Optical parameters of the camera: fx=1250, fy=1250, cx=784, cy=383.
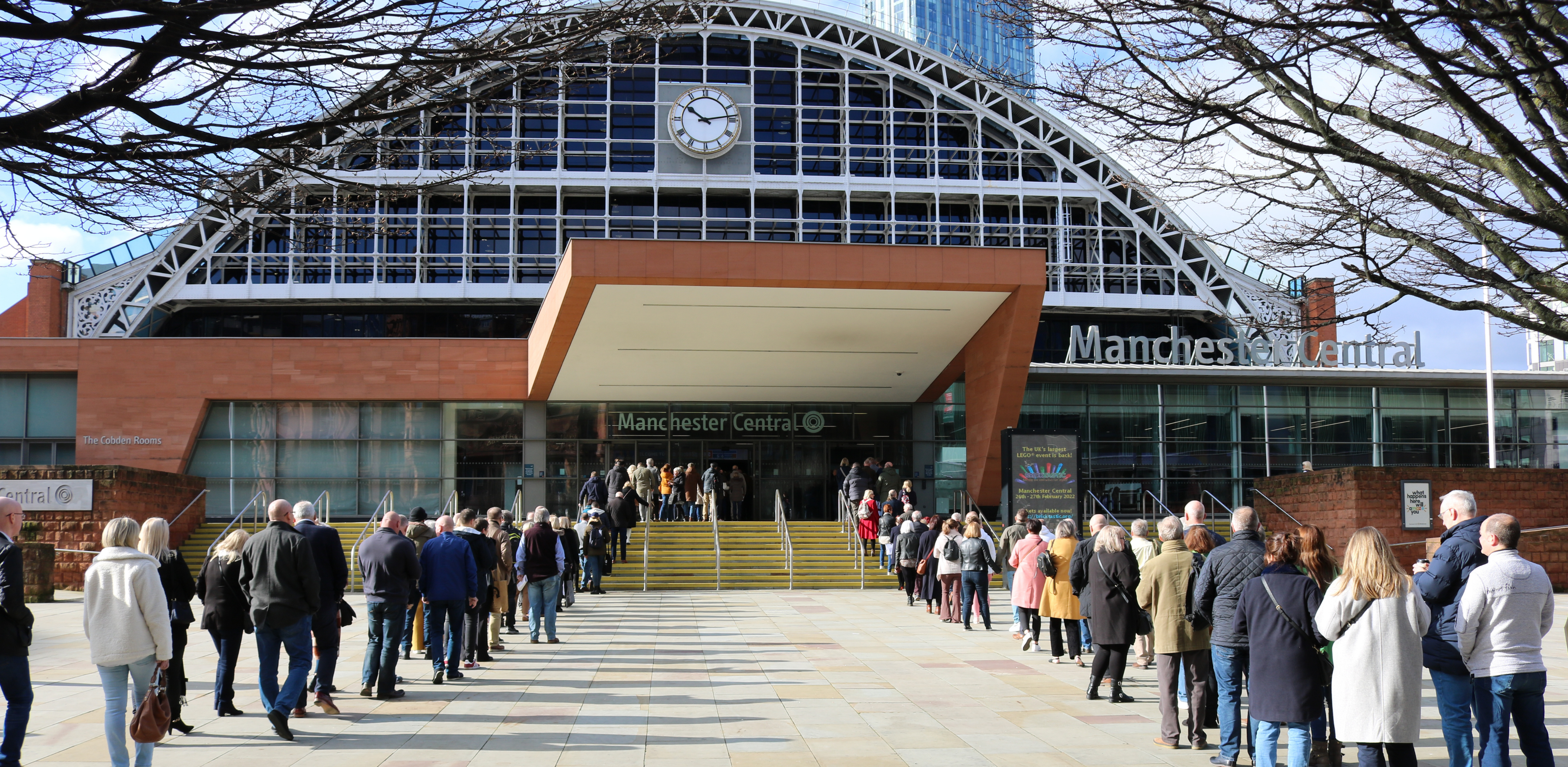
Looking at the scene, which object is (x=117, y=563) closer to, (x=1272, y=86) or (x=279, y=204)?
(x=279, y=204)

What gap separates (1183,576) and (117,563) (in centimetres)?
642

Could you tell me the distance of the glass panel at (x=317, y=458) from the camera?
29.7m

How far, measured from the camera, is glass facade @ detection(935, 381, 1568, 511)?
1166 inches

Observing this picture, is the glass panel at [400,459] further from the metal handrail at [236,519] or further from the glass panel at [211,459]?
the glass panel at [211,459]

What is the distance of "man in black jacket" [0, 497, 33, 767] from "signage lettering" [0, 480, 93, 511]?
746 inches

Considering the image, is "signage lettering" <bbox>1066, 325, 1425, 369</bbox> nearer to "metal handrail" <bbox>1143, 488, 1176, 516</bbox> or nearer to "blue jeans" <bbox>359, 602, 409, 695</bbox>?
"metal handrail" <bbox>1143, 488, 1176, 516</bbox>

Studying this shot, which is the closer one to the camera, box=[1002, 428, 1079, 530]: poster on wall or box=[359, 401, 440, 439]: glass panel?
box=[1002, 428, 1079, 530]: poster on wall

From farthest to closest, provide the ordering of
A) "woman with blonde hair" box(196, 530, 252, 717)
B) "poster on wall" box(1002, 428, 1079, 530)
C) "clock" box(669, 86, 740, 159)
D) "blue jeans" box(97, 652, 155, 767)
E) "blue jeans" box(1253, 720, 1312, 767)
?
1. "clock" box(669, 86, 740, 159)
2. "poster on wall" box(1002, 428, 1079, 530)
3. "woman with blonde hair" box(196, 530, 252, 717)
4. "blue jeans" box(97, 652, 155, 767)
5. "blue jeans" box(1253, 720, 1312, 767)

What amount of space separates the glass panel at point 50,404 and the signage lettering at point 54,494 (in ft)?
23.4

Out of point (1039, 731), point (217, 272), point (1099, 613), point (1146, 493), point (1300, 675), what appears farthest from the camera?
point (217, 272)

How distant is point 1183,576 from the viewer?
8.18 m

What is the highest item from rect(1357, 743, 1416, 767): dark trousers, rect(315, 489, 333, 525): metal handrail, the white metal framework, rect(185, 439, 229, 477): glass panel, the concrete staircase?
the white metal framework

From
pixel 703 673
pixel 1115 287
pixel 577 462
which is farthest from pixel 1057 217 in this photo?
pixel 703 673

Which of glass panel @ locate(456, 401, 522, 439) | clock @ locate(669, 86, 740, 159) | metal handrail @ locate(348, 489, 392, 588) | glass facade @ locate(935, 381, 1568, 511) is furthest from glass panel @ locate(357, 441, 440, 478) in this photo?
clock @ locate(669, 86, 740, 159)
